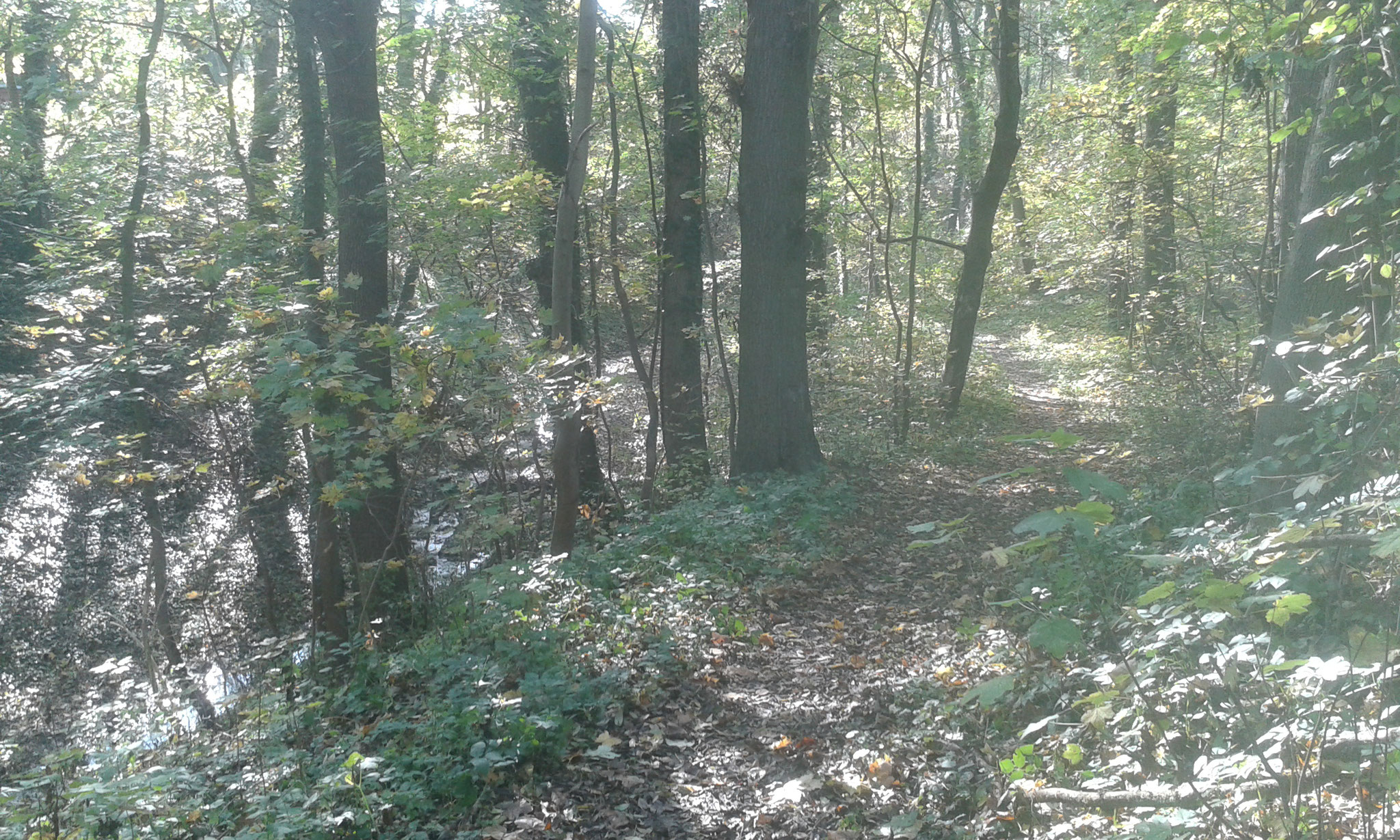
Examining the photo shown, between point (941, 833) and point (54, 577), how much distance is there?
41.1ft

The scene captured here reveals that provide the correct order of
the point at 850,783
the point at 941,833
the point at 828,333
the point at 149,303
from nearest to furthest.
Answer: the point at 941,833
the point at 850,783
the point at 149,303
the point at 828,333

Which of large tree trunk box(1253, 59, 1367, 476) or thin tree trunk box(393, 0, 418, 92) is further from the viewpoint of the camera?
thin tree trunk box(393, 0, 418, 92)

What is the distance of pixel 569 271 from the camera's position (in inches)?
332

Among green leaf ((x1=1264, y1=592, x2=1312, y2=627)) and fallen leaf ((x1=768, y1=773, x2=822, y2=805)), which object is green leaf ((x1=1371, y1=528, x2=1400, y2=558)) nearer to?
green leaf ((x1=1264, y1=592, x2=1312, y2=627))

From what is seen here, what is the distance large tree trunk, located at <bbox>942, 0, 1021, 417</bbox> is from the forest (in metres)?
0.10

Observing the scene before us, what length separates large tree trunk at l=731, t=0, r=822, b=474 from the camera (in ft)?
33.5

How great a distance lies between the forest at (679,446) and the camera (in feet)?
13.5

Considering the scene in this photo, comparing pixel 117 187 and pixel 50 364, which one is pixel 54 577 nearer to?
pixel 50 364

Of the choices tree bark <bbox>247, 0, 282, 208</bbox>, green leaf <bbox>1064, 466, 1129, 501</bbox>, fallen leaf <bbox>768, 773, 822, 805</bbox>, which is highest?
tree bark <bbox>247, 0, 282, 208</bbox>

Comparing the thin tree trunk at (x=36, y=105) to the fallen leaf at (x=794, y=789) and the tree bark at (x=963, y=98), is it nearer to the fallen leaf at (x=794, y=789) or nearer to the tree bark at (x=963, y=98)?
the tree bark at (x=963, y=98)

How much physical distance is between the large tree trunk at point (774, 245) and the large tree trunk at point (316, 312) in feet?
14.5

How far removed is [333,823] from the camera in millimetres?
4023

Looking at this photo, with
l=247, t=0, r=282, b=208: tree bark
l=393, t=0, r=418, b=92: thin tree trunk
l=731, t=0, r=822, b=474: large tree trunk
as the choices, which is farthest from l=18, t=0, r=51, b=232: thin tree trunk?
l=731, t=0, r=822, b=474: large tree trunk

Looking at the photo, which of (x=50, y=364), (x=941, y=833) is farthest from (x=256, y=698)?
(x=50, y=364)
